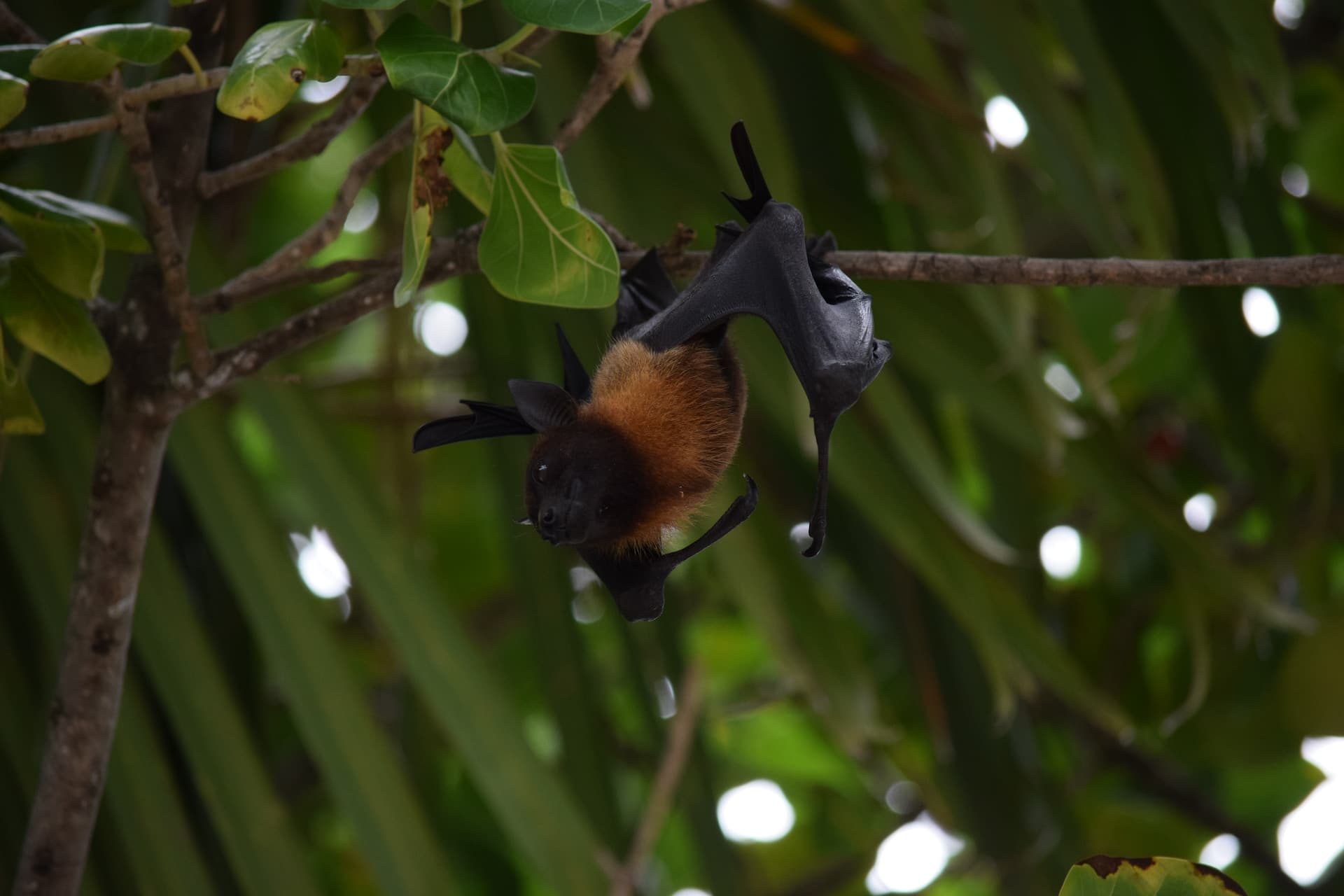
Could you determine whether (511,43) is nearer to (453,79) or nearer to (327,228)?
(453,79)

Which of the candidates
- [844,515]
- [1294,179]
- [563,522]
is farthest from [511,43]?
[1294,179]

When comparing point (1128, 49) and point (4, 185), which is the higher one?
point (4, 185)

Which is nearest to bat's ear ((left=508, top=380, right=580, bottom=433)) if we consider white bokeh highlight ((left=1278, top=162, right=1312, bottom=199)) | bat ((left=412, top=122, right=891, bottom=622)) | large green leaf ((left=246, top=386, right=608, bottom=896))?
bat ((left=412, top=122, right=891, bottom=622))

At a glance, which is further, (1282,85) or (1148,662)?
(1148,662)

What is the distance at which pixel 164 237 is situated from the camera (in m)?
0.90

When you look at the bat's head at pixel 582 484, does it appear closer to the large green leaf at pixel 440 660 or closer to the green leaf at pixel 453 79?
the green leaf at pixel 453 79

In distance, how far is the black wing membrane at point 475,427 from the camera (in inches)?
37.1

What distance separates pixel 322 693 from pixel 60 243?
2.14 feet

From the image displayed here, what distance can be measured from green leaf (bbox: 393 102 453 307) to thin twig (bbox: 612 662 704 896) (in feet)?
2.81

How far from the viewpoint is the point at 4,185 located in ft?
2.85

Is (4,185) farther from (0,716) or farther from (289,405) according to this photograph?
(0,716)

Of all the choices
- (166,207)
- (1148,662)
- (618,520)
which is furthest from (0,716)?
(1148,662)

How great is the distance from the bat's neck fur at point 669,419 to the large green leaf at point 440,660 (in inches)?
23.5

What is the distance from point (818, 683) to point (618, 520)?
3.10 feet
